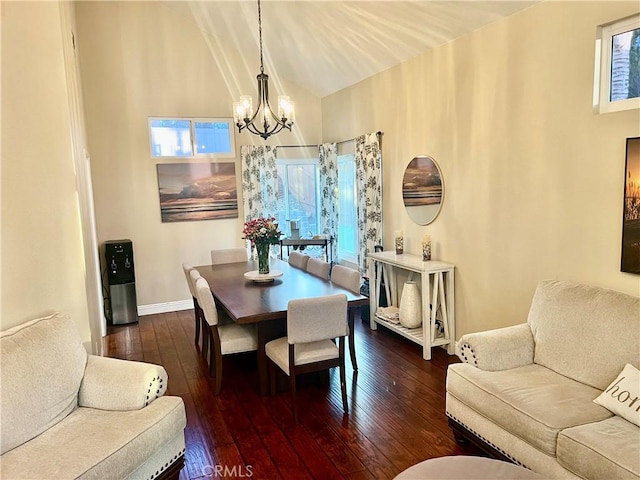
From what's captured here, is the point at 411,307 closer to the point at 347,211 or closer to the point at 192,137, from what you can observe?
the point at 347,211

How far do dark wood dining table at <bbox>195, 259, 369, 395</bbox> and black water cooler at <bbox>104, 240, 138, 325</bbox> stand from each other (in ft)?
5.19

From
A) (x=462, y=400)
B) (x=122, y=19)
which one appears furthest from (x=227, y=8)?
(x=462, y=400)

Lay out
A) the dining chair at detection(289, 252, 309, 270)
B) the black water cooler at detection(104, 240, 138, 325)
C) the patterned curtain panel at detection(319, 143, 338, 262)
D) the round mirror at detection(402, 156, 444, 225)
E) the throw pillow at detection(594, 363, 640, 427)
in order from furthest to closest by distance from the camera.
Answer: the patterned curtain panel at detection(319, 143, 338, 262)
the black water cooler at detection(104, 240, 138, 325)
the dining chair at detection(289, 252, 309, 270)
the round mirror at detection(402, 156, 444, 225)
the throw pillow at detection(594, 363, 640, 427)

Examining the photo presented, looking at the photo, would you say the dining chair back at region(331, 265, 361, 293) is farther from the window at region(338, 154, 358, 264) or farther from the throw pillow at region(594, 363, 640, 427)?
the window at region(338, 154, 358, 264)

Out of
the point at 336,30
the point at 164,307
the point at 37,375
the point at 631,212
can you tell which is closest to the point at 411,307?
the point at 631,212

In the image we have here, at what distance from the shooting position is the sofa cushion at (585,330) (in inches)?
95.1

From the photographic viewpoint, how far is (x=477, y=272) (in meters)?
3.88

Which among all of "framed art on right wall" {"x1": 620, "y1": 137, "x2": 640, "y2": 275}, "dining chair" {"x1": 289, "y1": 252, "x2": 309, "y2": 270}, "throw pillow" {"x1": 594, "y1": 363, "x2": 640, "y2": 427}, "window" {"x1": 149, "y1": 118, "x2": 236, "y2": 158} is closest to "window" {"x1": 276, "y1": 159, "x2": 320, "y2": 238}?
"window" {"x1": 149, "y1": 118, "x2": 236, "y2": 158}

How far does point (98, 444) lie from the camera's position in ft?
6.79

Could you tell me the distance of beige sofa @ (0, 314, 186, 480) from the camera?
1994 mm

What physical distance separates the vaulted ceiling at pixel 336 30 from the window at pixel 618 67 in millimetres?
668

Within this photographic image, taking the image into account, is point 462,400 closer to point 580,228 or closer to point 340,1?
point 580,228

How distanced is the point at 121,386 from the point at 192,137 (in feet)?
13.8

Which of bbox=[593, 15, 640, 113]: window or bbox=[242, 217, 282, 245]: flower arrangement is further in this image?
bbox=[242, 217, 282, 245]: flower arrangement
